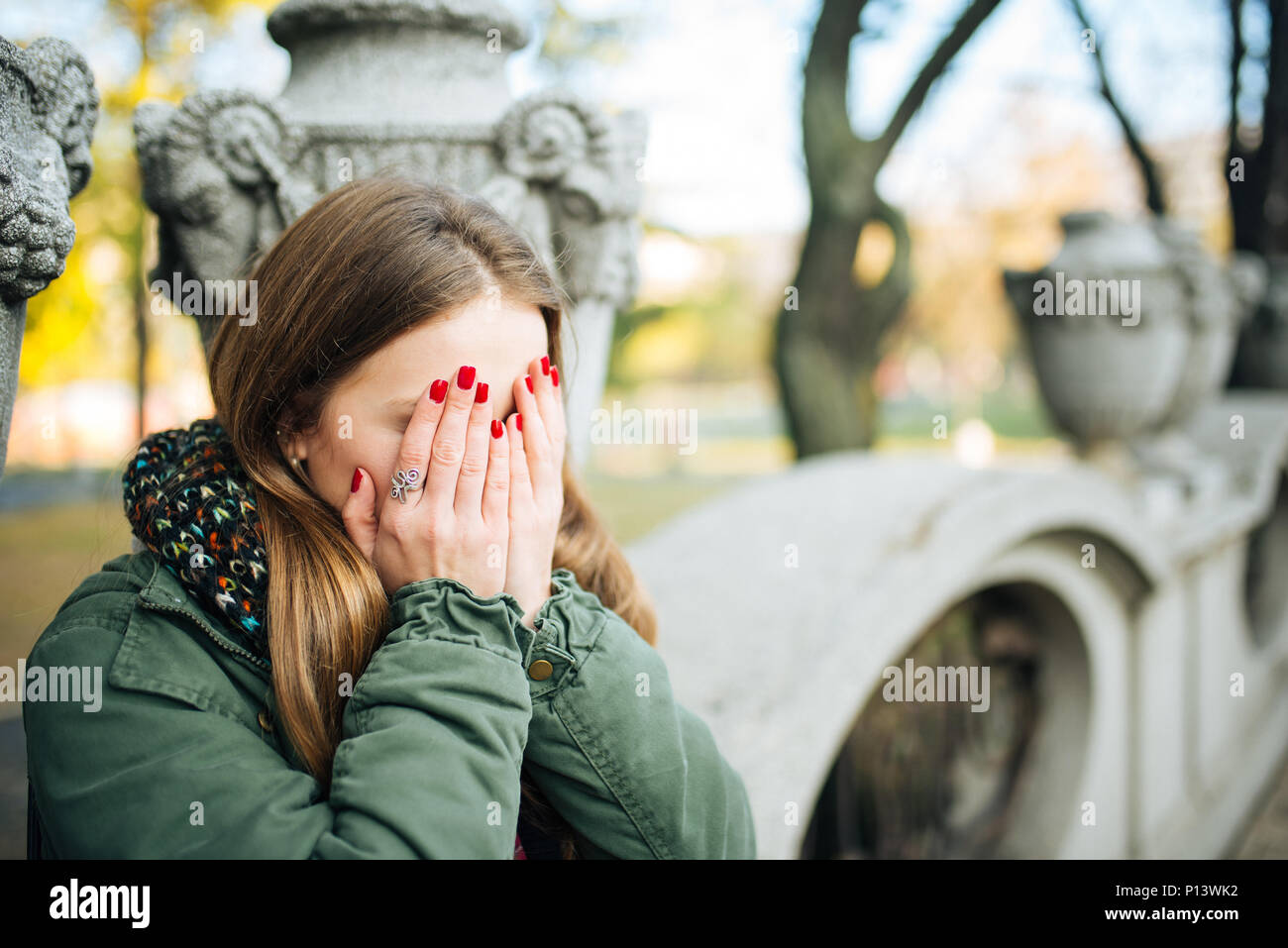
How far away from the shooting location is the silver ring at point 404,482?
4.89ft

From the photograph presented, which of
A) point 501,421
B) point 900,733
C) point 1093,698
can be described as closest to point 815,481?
point 900,733

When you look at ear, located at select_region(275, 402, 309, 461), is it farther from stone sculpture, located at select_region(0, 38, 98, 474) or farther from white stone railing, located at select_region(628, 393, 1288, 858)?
white stone railing, located at select_region(628, 393, 1288, 858)

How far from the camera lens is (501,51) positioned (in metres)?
2.41

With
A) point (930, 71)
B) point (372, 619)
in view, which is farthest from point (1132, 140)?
point (372, 619)

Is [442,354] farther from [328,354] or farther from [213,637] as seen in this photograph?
[213,637]

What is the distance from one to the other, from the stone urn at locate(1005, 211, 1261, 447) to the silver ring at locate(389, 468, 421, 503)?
14.1 feet

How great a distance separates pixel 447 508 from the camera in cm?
149

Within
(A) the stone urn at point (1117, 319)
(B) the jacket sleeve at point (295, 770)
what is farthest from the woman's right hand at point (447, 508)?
(A) the stone urn at point (1117, 319)

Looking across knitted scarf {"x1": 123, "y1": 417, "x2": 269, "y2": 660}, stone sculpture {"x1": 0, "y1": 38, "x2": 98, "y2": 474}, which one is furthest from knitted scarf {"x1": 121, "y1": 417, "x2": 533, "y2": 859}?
stone sculpture {"x1": 0, "y1": 38, "x2": 98, "y2": 474}

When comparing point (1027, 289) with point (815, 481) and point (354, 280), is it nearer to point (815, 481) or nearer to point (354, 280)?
point (815, 481)

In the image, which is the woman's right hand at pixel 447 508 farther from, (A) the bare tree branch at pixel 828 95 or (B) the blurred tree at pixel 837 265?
(A) the bare tree branch at pixel 828 95

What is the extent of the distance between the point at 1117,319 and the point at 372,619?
4451 millimetres

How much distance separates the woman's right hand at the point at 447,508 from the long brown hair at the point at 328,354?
0.06 metres

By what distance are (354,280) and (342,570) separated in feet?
1.44
